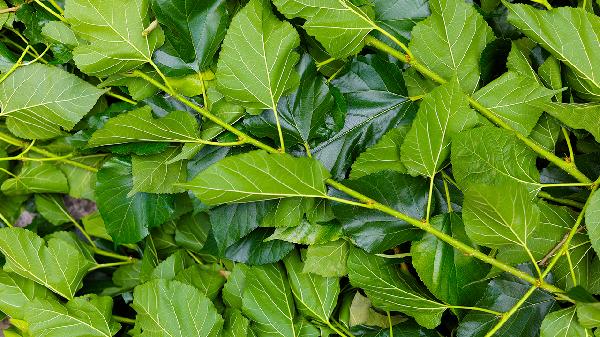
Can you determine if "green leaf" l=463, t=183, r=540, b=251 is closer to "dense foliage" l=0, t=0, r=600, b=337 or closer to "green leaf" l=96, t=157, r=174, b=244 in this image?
"dense foliage" l=0, t=0, r=600, b=337

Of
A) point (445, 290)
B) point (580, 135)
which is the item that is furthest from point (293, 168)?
point (580, 135)

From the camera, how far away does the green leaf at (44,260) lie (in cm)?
82

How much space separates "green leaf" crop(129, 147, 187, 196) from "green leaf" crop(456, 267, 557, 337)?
0.44 metres

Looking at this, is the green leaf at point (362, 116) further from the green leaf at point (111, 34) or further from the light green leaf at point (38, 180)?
the light green leaf at point (38, 180)

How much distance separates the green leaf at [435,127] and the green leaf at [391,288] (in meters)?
0.15

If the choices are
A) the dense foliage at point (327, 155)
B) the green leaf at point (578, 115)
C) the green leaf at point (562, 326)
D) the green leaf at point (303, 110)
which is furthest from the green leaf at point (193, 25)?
the green leaf at point (562, 326)

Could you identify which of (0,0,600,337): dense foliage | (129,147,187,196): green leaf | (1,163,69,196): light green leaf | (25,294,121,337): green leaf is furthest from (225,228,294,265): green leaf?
(1,163,69,196): light green leaf

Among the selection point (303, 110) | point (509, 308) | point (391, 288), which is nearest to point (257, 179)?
point (303, 110)

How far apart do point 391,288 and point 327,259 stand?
10cm

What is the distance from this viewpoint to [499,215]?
0.59 meters

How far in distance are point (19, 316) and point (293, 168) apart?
0.52m

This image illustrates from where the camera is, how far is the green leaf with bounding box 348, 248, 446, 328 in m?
0.71

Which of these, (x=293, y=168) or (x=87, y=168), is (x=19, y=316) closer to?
(x=87, y=168)

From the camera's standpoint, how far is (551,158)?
0.69 meters
